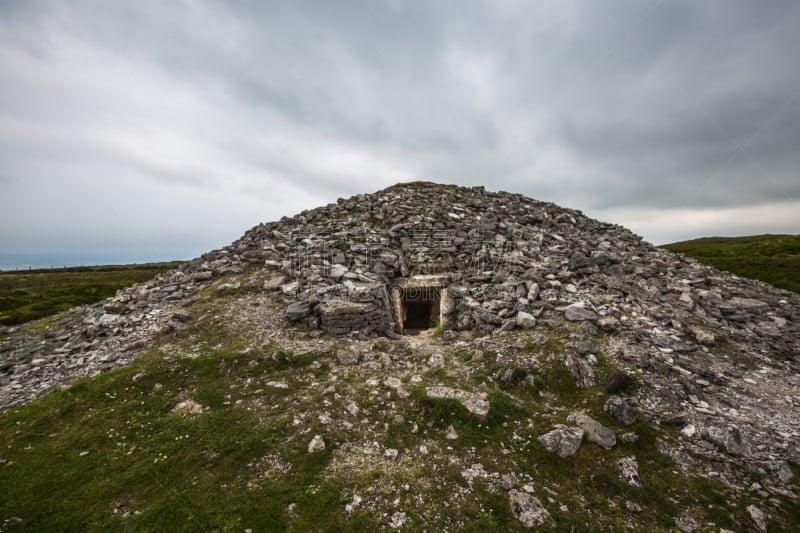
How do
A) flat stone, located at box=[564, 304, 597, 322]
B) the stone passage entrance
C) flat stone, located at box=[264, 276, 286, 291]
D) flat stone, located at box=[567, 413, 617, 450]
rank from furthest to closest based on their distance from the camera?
the stone passage entrance → flat stone, located at box=[264, 276, 286, 291] → flat stone, located at box=[564, 304, 597, 322] → flat stone, located at box=[567, 413, 617, 450]

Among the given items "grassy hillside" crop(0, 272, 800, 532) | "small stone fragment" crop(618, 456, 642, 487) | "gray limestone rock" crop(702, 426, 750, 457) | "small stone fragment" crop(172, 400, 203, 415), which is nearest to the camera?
"grassy hillside" crop(0, 272, 800, 532)

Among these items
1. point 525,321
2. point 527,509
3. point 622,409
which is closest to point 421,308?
point 525,321

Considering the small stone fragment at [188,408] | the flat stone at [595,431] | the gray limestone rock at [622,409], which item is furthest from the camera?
the small stone fragment at [188,408]

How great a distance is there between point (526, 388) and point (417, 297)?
7.89 m

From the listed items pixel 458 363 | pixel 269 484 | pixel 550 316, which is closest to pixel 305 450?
pixel 269 484

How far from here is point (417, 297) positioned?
51.1 ft

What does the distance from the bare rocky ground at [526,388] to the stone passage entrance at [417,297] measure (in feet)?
5.18

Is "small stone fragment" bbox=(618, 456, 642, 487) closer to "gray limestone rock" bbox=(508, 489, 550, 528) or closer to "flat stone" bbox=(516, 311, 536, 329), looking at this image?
"gray limestone rock" bbox=(508, 489, 550, 528)

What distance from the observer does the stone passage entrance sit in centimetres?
1449

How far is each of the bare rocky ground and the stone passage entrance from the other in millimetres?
1580

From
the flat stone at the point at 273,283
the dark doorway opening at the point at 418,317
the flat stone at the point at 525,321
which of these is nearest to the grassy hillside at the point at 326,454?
the flat stone at the point at 525,321

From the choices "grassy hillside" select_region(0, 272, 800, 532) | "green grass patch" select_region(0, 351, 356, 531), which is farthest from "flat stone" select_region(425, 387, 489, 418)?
"green grass patch" select_region(0, 351, 356, 531)

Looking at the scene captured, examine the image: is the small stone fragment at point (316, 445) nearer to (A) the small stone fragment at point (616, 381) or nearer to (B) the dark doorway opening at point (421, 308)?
(A) the small stone fragment at point (616, 381)

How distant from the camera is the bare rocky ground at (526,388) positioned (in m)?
5.34
